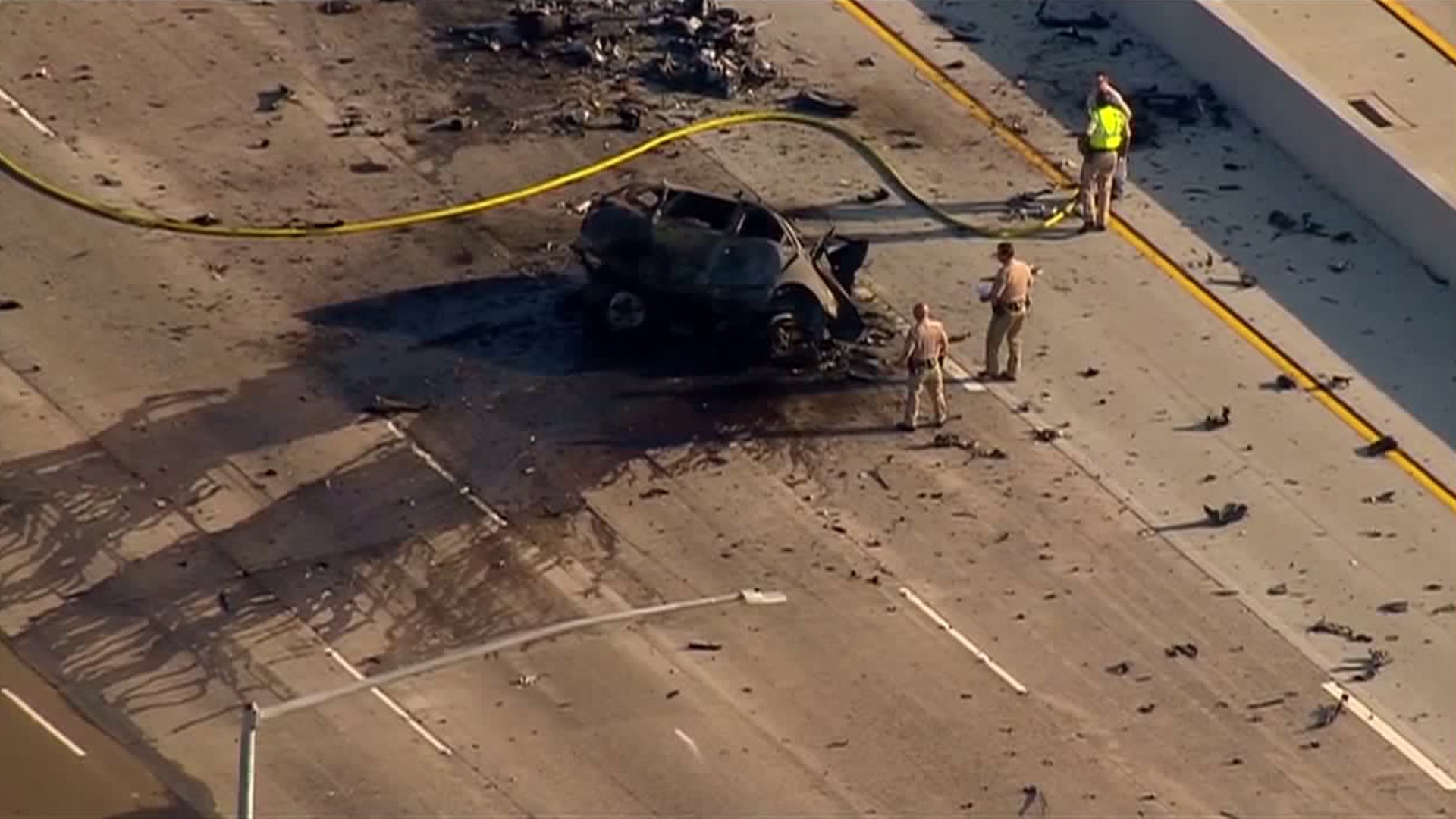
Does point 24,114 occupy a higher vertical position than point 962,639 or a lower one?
lower

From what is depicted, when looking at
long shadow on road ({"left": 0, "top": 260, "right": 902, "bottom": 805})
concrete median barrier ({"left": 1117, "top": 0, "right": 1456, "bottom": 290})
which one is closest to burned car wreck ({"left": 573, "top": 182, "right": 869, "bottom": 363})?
long shadow on road ({"left": 0, "top": 260, "right": 902, "bottom": 805})

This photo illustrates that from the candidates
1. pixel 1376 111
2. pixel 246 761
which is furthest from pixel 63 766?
pixel 1376 111

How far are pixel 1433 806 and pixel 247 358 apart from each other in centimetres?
1390

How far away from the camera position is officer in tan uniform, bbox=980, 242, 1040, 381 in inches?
1769

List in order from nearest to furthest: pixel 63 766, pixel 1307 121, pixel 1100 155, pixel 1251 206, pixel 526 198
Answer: pixel 63 766 < pixel 1100 155 < pixel 526 198 < pixel 1251 206 < pixel 1307 121

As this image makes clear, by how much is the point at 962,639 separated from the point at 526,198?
29.9ft

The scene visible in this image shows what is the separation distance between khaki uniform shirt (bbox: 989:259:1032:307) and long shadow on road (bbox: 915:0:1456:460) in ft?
12.0

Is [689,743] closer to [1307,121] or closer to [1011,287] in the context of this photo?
[1011,287]

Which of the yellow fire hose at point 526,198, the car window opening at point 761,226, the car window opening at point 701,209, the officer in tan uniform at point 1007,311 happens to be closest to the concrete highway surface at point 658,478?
the yellow fire hose at point 526,198

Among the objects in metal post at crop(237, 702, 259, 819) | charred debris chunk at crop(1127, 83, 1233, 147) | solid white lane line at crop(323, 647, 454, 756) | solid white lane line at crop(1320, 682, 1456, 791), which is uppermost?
metal post at crop(237, 702, 259, 819)

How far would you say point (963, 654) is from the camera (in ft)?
137

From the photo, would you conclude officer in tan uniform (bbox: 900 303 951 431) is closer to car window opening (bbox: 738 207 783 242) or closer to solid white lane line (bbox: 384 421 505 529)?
car window opening (bbox: 738 207 783 242)

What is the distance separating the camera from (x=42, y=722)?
3981cm

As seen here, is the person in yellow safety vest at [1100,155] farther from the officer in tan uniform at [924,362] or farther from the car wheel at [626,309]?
the car wheel at [626,309]
